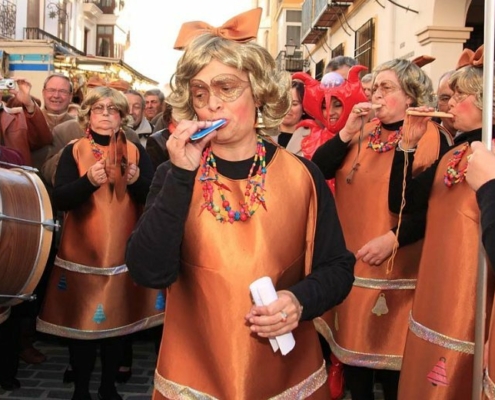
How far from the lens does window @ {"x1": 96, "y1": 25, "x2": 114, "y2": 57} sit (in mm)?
48156

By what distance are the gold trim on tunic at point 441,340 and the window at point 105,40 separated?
4730 cm

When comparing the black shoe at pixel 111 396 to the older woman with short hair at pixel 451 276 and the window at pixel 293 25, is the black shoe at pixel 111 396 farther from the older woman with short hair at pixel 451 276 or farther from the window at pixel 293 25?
the window at pixel 293 25

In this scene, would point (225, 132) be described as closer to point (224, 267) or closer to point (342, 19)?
point (224, 267)

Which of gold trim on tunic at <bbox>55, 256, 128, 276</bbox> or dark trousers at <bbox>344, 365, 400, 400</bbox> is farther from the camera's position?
gold trim on tunic at <bbox>55, 256, 128, 276</bbox>

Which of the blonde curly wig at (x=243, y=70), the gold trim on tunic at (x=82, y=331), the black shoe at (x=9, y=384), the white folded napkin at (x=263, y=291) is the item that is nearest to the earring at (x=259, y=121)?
the blonde curly wig at (x=243, y=70)

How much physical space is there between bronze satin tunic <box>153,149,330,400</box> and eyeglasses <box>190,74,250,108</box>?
266 mm

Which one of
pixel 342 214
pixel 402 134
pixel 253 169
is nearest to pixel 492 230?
pixel 253 169

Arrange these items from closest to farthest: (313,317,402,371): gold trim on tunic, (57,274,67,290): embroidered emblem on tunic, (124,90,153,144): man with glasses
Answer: (313,317,402,371): gold trim on tunic
(57,274,67,290): embroidered emblem on tunic
(124,90,153,144): man with glasses

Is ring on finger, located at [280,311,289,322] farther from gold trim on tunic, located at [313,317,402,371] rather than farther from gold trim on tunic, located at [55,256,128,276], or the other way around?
gold trim on tunic, located at [55,256,128,276]

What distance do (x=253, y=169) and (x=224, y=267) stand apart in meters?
0.36

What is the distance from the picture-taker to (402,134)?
3535mm

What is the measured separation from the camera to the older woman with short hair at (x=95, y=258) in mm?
4227

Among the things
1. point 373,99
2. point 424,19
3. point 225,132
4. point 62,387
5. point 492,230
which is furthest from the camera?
point 424,19

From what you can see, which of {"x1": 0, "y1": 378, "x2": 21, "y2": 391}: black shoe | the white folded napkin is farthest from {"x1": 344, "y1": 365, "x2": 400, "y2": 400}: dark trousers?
{"x1": 0, "y1": 378, "x2": 21, "y2": 391}: black shoe
